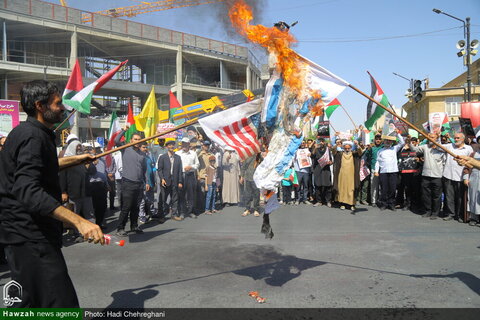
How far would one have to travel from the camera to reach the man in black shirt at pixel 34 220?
225 cm

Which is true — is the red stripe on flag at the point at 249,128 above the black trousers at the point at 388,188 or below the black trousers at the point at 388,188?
above

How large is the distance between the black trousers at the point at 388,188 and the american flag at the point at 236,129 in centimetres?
683

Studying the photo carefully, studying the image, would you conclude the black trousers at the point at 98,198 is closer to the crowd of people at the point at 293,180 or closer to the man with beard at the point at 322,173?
the crowd of people at the point at 293,180

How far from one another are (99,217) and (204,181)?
3.69m

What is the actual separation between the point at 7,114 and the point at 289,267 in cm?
1123

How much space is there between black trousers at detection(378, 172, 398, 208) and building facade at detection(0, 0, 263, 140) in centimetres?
1764

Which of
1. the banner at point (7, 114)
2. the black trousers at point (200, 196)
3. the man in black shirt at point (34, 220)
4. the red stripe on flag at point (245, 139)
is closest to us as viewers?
the man in black shirt at point (34, 220)

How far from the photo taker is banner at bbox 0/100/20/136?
452 inches

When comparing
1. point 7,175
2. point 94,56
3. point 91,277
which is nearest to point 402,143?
point 91,277

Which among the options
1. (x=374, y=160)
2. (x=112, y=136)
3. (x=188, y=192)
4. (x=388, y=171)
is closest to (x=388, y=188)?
(x=388, y=171)

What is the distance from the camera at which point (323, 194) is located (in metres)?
11.7

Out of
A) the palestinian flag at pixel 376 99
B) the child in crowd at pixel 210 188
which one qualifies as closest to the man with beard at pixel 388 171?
the palestinian flag at pixel 376 99

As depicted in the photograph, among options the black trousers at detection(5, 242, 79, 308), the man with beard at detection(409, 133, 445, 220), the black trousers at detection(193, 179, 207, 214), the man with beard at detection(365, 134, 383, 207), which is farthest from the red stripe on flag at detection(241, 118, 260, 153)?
the man with beard at detection(365, 134, 383, 207)
